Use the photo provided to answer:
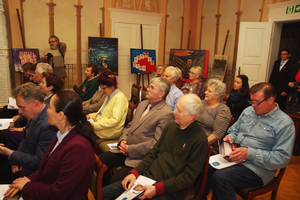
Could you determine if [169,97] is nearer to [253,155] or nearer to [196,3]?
[253,155]

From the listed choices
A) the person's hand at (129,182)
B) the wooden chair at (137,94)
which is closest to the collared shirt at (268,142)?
the person's hand at (129,182)

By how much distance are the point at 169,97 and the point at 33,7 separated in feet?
15.6

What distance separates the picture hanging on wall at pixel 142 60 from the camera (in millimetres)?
6703

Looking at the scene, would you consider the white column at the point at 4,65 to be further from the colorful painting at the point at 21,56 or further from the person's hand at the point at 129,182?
the person's hand at the point at 129,182

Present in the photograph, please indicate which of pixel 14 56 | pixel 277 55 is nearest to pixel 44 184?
pixel 14 56

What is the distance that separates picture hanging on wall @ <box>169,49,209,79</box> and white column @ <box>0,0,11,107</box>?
4.67 meters

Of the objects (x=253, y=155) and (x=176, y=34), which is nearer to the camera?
(x=253, y=155)

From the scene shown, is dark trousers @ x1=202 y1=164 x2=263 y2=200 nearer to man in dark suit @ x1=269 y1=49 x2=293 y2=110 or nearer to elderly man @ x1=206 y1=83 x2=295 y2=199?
elderly man @ x1=206 y1=83 x2=295 y2=199

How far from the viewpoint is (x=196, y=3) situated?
747cm

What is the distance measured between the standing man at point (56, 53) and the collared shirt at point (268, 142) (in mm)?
4937

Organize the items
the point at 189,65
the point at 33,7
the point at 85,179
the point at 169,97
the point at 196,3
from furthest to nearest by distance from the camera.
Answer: the point at 196,3
the point at 189,65
the point at 33,7
the point at 169,97
the point at 85,179

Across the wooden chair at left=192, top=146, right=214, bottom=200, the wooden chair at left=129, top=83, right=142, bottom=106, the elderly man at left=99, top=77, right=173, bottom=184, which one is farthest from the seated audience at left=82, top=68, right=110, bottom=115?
the wooden chair at left=192, top=146, right=214, bottom=200

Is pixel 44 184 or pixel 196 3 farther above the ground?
pixel 196 3

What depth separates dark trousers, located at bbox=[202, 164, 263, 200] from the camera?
194 cm
